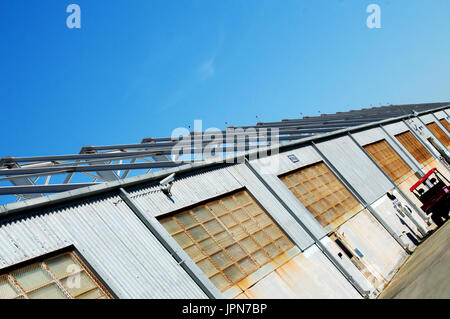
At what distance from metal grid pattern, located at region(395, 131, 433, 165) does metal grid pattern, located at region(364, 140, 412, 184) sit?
11.3 ft

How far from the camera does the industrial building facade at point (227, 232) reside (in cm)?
983

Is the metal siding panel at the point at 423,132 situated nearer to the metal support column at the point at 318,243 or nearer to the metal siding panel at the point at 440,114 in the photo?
the metal siding panel at the point at 440,114

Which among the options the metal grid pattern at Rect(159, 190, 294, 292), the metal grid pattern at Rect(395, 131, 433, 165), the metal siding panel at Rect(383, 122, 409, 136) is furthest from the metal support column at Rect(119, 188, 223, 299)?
the metal grid pattern at Rect(395, 131, 433, 165)

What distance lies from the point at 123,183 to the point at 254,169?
709 cm

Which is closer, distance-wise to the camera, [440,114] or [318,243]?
[318,243]

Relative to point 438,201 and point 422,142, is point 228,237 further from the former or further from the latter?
point 422,142

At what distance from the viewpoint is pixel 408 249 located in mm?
19234

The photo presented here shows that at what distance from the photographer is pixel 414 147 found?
32688mm

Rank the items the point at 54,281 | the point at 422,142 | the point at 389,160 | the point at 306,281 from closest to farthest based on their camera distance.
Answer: the point at 54,281 → the point at 306,281 → the point at 389,160 → the point at 422,142

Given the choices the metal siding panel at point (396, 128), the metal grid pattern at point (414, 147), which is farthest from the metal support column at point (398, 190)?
the metal grid pattern at point (414, 147)

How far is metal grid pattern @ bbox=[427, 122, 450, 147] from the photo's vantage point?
39.4 metres

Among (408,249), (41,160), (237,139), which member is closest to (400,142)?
(408,249)

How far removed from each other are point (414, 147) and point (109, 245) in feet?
101

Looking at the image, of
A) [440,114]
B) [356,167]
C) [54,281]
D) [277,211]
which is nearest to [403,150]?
[356,167]
